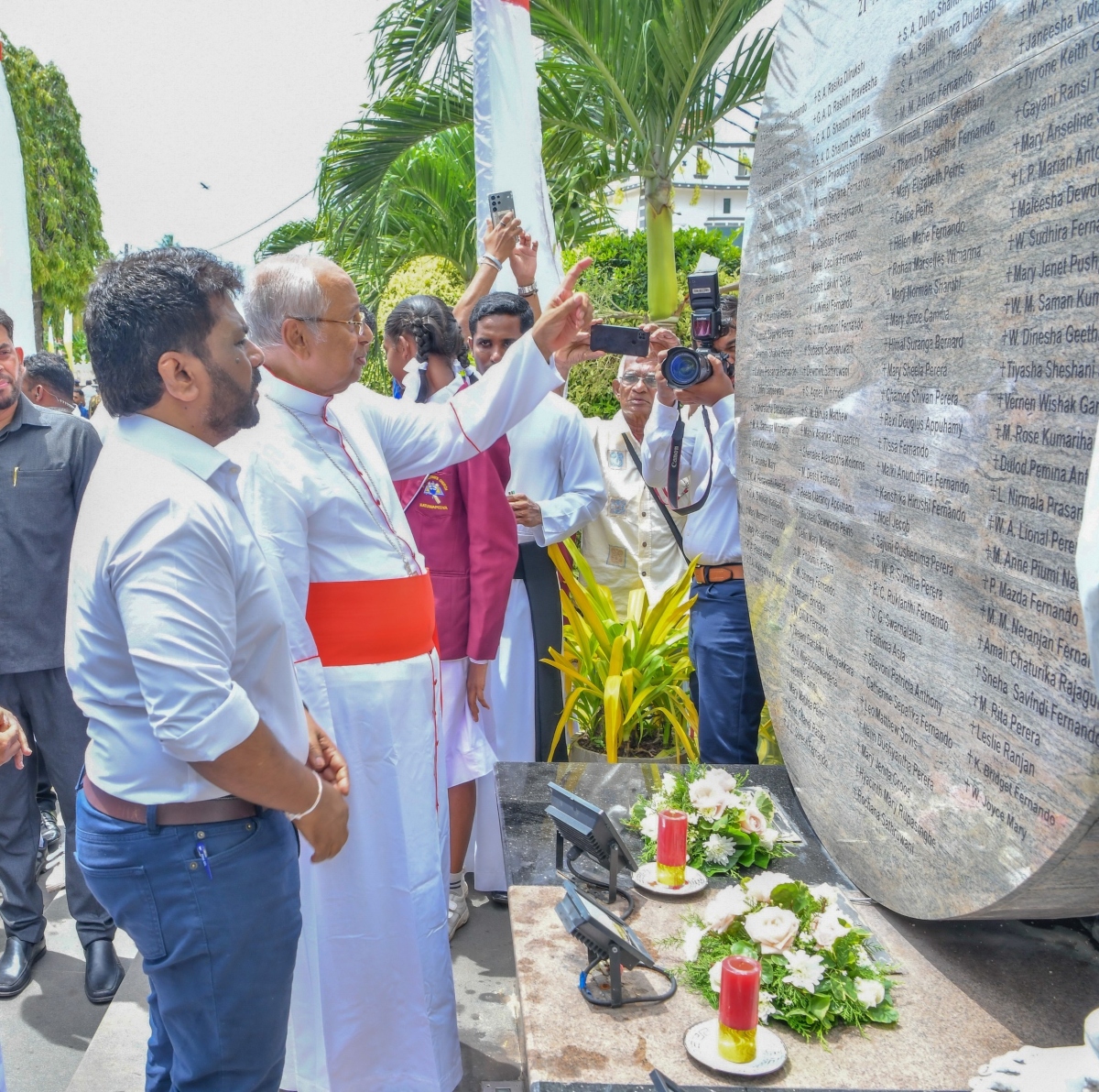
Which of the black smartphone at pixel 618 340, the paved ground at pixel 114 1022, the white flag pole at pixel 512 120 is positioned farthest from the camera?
the white flag pole at pixel 512 120

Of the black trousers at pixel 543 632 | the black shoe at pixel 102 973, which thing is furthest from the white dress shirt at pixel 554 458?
the black shoe at pixel 102 973

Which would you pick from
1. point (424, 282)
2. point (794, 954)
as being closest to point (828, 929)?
point (794, 954)

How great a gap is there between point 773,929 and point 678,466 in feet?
5.92

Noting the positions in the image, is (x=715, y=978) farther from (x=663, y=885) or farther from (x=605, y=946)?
(x=663, y=885)

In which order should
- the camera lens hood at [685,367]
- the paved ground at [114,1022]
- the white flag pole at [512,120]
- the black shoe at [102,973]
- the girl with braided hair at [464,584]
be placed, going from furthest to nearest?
the white flag pole at [512,120] → the girl with braided hair at [464,584] → the black shoe at [102,973] → the camera lens hood at [685,367] → the paved ground at [114,1022]

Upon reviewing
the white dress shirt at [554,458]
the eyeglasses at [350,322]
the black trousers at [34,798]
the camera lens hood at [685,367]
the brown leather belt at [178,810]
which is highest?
the eyeglasses at [350,322]

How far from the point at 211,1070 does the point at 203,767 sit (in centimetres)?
58

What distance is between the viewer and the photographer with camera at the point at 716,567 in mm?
3367

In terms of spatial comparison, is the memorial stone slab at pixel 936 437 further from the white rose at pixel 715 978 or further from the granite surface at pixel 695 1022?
the white rose at pixel 715 978

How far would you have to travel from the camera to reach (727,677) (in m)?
3.39

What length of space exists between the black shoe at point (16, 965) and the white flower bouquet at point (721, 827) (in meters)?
2.12

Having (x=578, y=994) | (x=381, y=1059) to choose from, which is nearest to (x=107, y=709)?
(x=578, y=994)

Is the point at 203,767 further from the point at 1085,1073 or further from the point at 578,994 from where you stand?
the point at 1085,1073

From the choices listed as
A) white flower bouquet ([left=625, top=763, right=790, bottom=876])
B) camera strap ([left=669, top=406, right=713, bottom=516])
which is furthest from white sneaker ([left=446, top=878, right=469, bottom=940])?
camera strap ([left=669, top=406, right=713, bottom=516])
